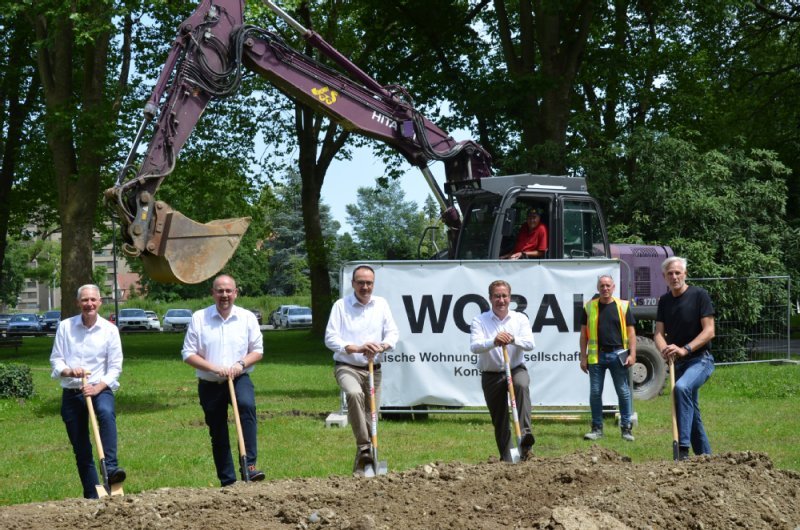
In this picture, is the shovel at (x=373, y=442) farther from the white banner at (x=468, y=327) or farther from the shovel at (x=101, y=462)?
the white banner at (x=468, y=327)

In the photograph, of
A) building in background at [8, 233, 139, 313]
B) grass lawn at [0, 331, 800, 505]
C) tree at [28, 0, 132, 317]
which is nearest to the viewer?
grass lawn at [0, 331, 800, 505]

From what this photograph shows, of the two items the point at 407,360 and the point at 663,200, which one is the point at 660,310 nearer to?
the point at 407,360

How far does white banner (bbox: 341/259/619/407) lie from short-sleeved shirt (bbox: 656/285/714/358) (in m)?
4.15

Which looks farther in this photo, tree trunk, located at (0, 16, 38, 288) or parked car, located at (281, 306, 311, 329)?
parked car, located at (281, 306, 311, 329)

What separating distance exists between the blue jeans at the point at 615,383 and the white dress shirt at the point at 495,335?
2.73 meters

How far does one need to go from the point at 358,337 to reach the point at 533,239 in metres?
6.12

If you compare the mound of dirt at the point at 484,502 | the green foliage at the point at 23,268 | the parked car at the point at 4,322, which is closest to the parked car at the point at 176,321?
the parked car at the point at 4,322

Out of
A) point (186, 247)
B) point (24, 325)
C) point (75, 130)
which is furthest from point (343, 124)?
point (24, 325)

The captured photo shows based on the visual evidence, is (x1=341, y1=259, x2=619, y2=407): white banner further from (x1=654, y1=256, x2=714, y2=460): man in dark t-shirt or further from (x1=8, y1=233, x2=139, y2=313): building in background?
(x1=8, y1=233, x2=139, y2=313): building in background

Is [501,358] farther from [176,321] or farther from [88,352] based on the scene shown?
[176,321]

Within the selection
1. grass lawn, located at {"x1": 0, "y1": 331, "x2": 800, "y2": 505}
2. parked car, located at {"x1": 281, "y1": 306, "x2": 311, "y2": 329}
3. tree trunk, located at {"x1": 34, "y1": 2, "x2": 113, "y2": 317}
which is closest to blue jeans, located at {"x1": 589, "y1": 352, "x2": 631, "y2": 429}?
grass lawn, located at {"x1": 0, "y1": 331, "x2": 800, "y2": 505}

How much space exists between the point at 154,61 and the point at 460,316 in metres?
21.4

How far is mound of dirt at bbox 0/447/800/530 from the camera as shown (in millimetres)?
6715

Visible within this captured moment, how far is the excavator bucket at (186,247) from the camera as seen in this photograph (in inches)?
537
